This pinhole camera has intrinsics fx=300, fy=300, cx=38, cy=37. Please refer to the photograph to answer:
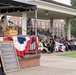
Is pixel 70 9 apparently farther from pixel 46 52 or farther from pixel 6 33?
pixel 6 33

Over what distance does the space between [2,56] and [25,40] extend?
224cm

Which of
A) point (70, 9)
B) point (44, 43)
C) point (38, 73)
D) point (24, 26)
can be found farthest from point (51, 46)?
point (38, 73)

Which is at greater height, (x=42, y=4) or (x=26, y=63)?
(x=42, y=4)

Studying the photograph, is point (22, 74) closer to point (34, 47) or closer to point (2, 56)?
point (2, 56)

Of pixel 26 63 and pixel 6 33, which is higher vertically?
pixel 6 33

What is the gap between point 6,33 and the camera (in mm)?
14906

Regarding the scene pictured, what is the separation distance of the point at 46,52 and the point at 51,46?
694 millimetres

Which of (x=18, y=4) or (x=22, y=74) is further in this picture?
(x=18, y=4)

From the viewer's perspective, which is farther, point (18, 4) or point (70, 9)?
point (70, 9)

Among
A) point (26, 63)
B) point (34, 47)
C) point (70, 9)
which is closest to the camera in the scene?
point (26, 63)

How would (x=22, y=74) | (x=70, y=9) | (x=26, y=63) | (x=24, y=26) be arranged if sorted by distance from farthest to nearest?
(x=70, y=9)
(x=24, y=26)
(x=26, y=63)
(x=22, y=74)

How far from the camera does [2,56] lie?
39.8 ft

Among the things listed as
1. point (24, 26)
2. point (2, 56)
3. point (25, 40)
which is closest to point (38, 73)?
point (2, 56)

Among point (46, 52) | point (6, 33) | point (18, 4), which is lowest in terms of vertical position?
point (46, 52)
